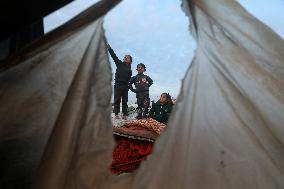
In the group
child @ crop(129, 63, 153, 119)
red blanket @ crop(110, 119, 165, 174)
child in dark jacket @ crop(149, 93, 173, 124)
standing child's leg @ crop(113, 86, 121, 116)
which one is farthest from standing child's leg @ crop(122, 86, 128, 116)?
red blanket @ crop(110, 119, 165, 174)

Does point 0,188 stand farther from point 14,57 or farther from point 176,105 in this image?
point 176,105

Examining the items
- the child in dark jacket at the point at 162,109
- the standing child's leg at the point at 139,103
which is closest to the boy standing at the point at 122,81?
the standing child's leg at the point at 139,103

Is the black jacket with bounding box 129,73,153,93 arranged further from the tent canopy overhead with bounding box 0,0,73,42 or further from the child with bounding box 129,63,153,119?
the tent canopy overhead with bounding box 0,0,73,42

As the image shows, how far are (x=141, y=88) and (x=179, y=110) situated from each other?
245 inches

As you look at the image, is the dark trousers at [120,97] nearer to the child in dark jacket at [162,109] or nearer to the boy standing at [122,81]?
the boy standing at [122,81]

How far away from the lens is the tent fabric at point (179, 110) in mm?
1441

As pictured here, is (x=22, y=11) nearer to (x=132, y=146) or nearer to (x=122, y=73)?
(x=132, y=146)

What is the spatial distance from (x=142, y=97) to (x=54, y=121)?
21.0 ft

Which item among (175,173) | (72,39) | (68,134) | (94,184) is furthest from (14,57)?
(175,173)

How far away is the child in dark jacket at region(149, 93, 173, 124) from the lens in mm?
6808

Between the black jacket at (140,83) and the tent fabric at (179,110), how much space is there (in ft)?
20.0

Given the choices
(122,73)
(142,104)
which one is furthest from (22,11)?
(142,104)

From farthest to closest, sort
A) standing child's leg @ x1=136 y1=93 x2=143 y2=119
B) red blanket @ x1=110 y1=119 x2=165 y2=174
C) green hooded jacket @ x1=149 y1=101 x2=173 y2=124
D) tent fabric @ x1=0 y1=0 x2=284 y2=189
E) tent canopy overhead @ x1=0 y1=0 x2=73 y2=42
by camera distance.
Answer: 1. standing child's leg @ x1=136 y1=93 x2=143 y2=119
2. green hooded jacket @ x1=149 y1=101 x2=173 y2=124
3. red blanket @ x1=110 y1=119 x2=165 y2=174
4. tent fabric @ x1=0 y1=0 x2=284 y2=189
5. tent canopy overhead @ x1=0 y1=0 x2=73 y2=42

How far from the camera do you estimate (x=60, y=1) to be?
1.29 m
